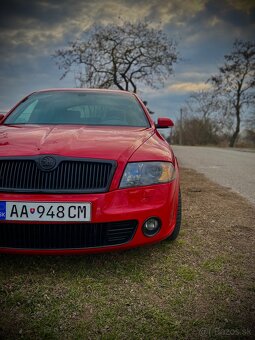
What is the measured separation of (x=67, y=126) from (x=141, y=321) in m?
1.95

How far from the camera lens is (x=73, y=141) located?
2766mm

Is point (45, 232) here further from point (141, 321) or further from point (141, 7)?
point (141, 7)

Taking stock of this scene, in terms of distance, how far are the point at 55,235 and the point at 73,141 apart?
754 millimetres

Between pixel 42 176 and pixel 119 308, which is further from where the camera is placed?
pixel 42 176

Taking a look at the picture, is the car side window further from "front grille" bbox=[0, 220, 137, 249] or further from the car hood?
"front grille" bbox=[0, 220, 137, 249]

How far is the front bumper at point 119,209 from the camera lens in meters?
2.39

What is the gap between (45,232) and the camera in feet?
7.97

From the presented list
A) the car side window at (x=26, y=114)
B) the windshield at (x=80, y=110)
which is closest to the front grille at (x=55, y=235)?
the windshield at (x=80, y=110)

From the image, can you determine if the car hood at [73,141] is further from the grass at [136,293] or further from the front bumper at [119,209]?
the grass at [136,293]

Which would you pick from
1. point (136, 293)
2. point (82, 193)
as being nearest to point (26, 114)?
point (82, 193)

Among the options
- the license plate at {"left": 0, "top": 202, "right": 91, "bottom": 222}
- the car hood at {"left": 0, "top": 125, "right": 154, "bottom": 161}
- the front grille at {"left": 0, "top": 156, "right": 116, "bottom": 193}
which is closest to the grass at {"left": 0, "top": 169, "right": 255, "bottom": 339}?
the license plate at {"left": 0, "top": 202, "right": 91, "bottom": 222}

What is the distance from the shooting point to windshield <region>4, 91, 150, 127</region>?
369cm

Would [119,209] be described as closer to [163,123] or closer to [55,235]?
[55,235]

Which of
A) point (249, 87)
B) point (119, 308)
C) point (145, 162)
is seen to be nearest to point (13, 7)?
point (145, 162)
